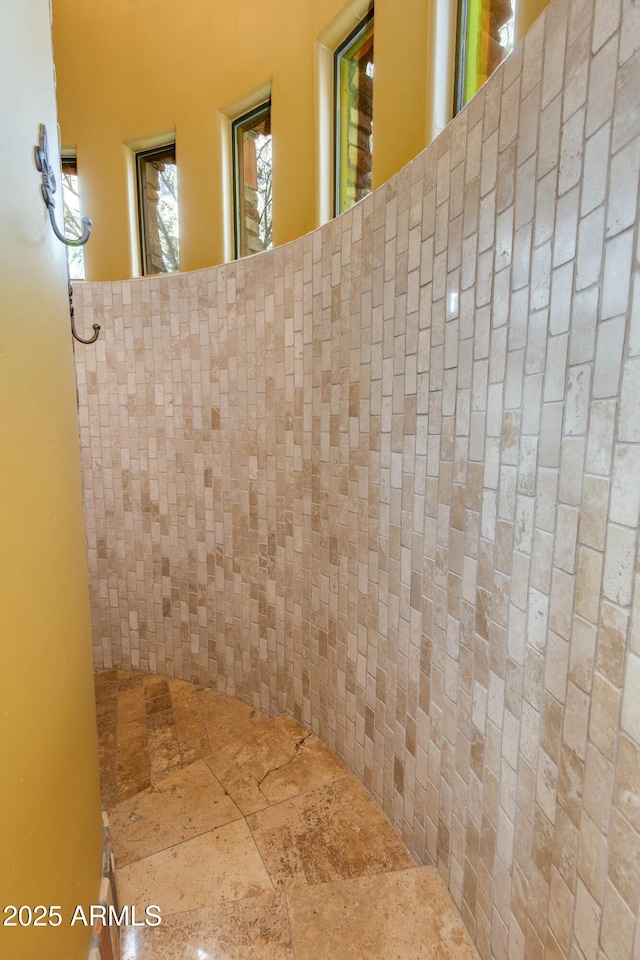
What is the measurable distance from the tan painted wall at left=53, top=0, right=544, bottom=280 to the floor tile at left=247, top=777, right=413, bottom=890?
2464 millimetres

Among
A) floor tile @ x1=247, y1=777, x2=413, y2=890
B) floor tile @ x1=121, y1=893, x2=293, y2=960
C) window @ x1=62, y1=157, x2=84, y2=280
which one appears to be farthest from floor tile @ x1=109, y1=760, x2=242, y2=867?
window @ x1=62, y1=157, x2=84, y2=280

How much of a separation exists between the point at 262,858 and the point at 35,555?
1.41m

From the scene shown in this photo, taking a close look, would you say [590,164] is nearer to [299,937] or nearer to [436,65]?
[436,65]

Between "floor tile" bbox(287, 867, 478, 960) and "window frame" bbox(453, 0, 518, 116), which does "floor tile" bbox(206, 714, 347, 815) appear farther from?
"window frame" bbox(453, 0, 518, 116)

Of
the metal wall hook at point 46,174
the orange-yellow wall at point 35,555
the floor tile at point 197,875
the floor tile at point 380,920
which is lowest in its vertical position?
the floor tile at point 197,875

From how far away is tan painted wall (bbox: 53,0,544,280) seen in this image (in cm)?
181

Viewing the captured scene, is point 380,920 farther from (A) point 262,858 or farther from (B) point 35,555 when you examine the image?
(B) point 35,555

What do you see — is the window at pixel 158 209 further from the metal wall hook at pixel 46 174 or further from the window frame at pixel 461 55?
the metal wall hook at pixel 46 174

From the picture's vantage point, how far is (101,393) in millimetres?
3131

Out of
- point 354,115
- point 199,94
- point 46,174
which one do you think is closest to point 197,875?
point 46,174

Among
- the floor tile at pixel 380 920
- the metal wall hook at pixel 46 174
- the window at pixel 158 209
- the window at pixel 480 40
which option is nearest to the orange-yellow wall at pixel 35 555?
the metal wall hook at pixel 46 174

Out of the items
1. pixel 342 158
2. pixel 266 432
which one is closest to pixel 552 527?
pixel 266 432

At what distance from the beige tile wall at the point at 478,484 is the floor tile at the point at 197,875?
21.0 inches

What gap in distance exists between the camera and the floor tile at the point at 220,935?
1251 mm
